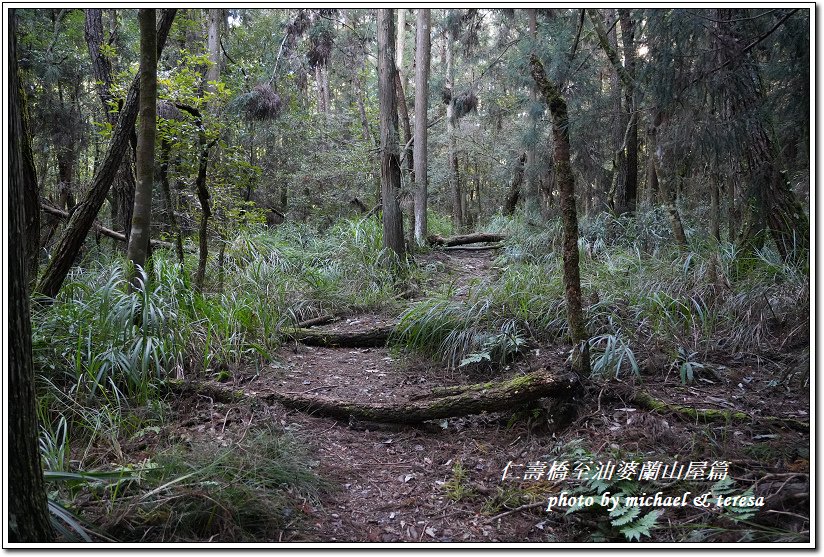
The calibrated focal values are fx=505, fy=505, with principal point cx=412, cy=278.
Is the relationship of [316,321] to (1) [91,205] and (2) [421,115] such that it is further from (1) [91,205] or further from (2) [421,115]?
(2) [421,115]

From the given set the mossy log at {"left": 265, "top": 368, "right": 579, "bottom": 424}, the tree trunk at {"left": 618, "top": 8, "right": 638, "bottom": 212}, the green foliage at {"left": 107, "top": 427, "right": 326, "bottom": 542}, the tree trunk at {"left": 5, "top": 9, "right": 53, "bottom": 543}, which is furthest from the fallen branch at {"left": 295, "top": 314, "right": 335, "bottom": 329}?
the tree trunk at {"left": 618, "top": 8, "right": 638, "bottom": 212}

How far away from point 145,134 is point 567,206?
3296 millimetres

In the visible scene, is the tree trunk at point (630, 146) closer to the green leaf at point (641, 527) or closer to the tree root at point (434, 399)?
the tree root at point (434, 399)

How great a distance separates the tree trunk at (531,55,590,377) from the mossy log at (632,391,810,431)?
399 millimetres

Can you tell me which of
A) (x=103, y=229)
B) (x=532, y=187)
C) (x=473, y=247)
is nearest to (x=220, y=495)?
(x=103, y=229)

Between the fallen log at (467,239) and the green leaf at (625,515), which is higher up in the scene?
the fallen log at (467,239)

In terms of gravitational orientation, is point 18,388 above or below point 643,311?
above

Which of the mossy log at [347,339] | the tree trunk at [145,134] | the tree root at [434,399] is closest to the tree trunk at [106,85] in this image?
the tree trunk at [145,134]

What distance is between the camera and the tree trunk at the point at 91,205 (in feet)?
13.6

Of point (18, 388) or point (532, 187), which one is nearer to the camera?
point (18, 388)

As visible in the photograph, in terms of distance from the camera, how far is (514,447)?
3117 mm

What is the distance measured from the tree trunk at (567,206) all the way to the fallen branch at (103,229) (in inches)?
191

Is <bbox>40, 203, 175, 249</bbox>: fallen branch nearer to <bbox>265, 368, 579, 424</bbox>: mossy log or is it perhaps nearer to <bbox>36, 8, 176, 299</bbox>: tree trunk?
<bbox>36, 8, 176, 299</bbox>: tree trunk
